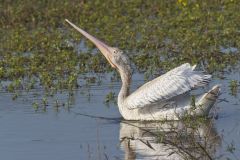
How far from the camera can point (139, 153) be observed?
8.95 meters

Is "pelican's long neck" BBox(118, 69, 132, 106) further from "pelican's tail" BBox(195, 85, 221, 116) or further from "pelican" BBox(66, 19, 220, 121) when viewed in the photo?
"pelican's tail" BBox(195, 85, 221, 116)

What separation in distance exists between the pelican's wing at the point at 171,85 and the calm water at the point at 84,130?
29 centimetres

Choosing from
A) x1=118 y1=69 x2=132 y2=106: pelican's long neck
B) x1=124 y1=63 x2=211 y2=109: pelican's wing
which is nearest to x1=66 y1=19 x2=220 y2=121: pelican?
x1=124 y1=63 x2=211 y2=109: pelican's wing

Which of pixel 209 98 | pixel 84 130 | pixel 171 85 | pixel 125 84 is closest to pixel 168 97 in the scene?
pixel 171 85

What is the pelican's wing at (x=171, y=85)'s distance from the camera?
34.4 feet

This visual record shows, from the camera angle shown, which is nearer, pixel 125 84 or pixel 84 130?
pixel 84 130

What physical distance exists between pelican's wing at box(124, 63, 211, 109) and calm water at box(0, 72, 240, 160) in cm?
29

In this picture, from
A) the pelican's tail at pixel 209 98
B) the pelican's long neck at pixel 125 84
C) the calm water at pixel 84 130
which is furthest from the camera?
the pelican's long neck at pixel 125 84

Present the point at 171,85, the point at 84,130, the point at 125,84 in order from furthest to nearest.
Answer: the point at 125,84, the point at 171,85, the point at 84,130

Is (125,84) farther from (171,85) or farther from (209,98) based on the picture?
(209,98)

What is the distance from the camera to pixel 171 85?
10523 mm

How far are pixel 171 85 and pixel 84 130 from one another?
107 cm

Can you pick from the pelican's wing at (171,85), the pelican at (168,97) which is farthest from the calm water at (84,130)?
the pelican's wing at (171,85)

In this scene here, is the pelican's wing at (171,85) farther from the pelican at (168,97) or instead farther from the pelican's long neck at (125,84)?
the pelican's long neck at (125,84)
